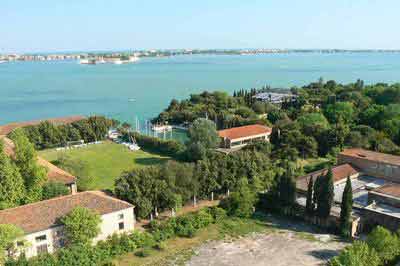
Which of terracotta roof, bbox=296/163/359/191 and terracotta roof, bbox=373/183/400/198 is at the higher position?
terracotta roof, bbox=373/183/400/198

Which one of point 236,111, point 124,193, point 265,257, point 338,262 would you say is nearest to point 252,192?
point 265,257

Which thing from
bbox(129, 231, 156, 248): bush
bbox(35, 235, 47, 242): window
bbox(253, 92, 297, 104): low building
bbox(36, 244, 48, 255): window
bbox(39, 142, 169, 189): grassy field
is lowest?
bbox(39, 142, 169, 189): grassy field

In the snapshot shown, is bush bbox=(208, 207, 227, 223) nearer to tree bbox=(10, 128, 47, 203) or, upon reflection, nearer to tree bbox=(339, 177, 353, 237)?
tree bbox=(339, 177, 353, 237)

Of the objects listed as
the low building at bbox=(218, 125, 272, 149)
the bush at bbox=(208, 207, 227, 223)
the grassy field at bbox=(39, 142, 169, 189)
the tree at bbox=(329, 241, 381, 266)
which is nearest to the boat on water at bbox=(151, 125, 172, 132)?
the grassy field at bbox=(39, 142, 169, 189)

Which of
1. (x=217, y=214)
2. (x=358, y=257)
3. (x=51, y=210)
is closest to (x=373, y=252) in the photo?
(x=358, y=257)

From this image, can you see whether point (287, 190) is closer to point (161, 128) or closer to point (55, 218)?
point (55, 218)

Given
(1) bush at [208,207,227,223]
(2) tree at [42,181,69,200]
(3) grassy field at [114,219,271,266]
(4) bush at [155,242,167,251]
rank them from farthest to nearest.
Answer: (2) tree at [42,181,69,200], (1) bush at [208,207,227,223], (4) bush at [155,242,167,251], (3) grassy field at [114,219,271,266]

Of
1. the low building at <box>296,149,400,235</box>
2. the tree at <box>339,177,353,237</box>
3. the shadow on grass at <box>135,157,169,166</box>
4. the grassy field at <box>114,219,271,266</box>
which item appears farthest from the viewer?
the shadow on grass at <box>135,157,169,166</box>

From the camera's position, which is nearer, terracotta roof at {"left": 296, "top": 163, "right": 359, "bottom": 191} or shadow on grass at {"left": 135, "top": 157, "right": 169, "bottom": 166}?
terracotta roof at {"left": 296, "top": 163, "right": 359, "bottom": 191}
